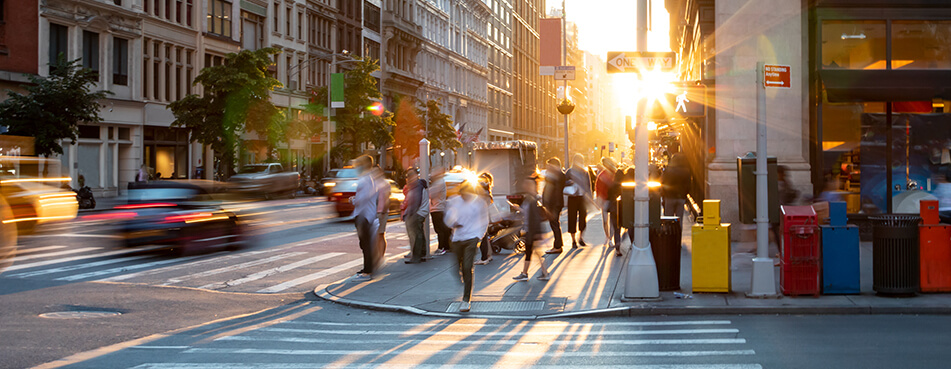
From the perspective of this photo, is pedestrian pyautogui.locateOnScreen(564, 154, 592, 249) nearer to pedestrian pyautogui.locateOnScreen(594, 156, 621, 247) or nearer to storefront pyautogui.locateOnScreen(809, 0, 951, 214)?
pedestrian pyautogui.locateOnScreen(594, 156, 621, 247)

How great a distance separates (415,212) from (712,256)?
243 inches

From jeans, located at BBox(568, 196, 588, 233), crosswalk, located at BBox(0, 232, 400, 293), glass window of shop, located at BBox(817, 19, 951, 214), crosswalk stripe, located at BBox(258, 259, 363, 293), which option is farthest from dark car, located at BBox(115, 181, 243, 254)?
glass window of shop, located at BBox(817, 19, 951, 214)

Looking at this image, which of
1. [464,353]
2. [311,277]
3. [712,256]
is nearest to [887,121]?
→ [712,256]

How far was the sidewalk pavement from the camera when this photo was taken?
1070 centimetres

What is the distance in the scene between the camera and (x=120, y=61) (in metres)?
43.7

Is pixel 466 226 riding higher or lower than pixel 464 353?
higher

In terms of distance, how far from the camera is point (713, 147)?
772 inches

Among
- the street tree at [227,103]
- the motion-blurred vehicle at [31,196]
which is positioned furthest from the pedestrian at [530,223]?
the street tree at [227,103]

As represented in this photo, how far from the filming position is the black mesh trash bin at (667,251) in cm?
1196

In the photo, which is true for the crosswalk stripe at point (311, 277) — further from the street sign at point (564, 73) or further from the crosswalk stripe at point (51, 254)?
the street sign at point (564, 73)

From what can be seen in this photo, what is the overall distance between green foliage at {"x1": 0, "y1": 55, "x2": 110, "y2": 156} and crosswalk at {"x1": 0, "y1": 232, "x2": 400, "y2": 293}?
16.2 metres

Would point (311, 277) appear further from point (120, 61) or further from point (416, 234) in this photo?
point (120, 61)

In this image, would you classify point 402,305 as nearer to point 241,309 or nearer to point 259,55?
point 241,309

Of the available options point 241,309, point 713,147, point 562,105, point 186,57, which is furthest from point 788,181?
point 186,57
